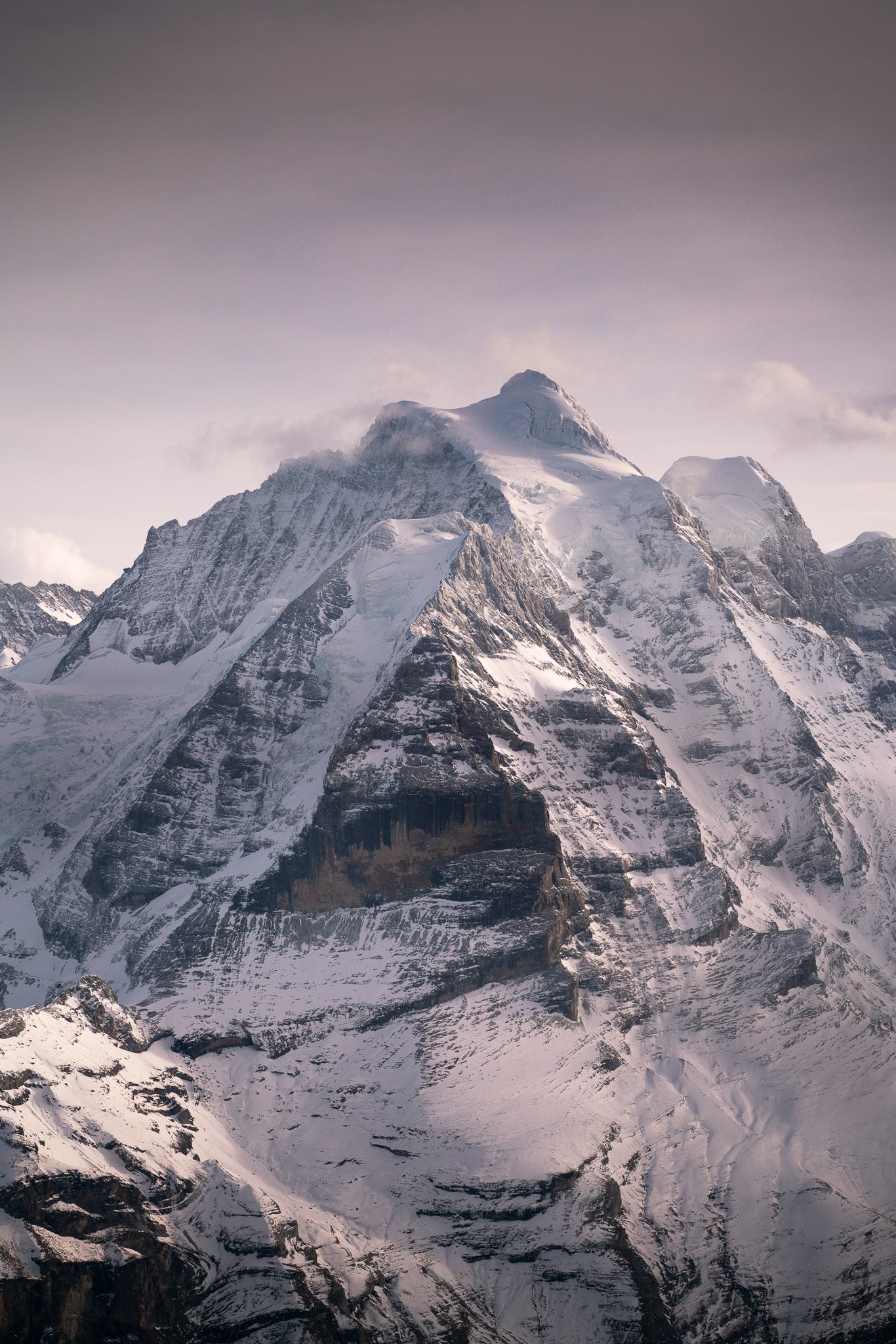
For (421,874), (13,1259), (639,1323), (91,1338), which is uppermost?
(421,874)

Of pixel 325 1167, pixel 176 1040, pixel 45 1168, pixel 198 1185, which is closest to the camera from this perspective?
pixel 45 1168

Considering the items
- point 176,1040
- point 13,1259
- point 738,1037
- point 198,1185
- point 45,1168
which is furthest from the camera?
point 738,1037

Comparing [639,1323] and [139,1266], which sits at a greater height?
[139,1266]

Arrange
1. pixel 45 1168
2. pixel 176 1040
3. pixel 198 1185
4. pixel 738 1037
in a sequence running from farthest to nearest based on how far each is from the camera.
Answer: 1. pixel 738 1037
2. pixel 176 1040
3. pixel 198 1185
4. pixel 45 1168

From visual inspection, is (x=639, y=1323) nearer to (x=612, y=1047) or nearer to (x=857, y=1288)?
(x=857, y=1288)

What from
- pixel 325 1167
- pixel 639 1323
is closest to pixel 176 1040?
pixel 325 1167

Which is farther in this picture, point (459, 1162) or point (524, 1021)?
point (524, 1021)

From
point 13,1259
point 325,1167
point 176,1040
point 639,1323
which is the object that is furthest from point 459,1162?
point 13,1259

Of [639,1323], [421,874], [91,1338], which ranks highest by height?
[421,874]

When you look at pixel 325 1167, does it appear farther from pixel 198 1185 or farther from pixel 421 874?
pixel 421 874
